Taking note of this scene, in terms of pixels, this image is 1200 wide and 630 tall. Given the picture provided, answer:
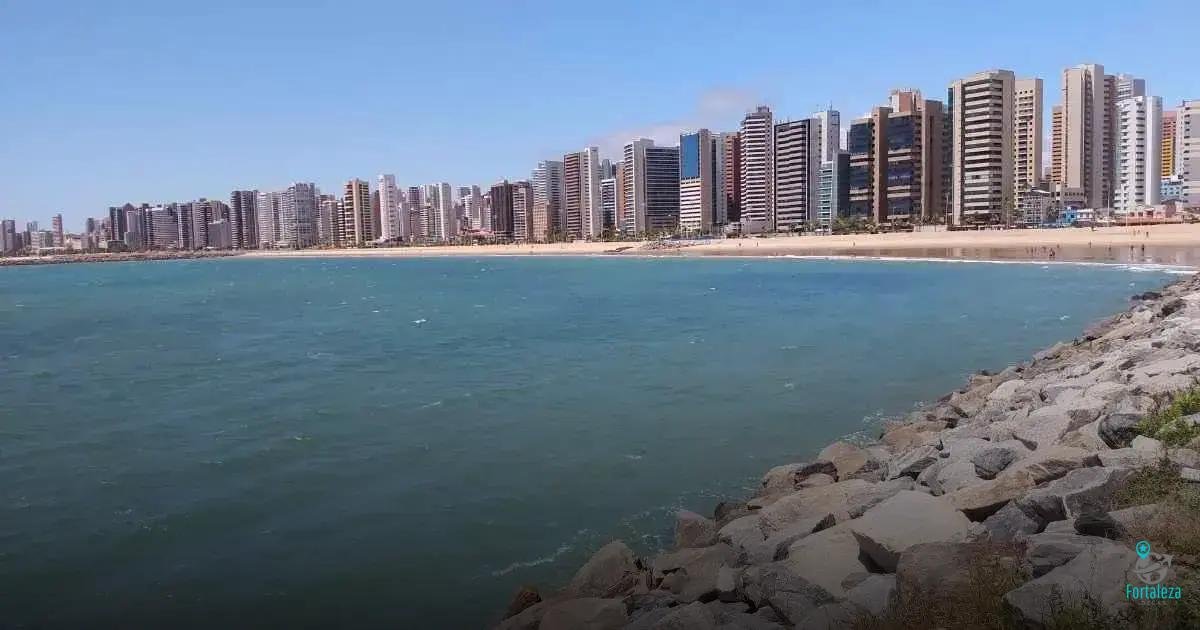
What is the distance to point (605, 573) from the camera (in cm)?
833

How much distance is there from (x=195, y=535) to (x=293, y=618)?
313 cm

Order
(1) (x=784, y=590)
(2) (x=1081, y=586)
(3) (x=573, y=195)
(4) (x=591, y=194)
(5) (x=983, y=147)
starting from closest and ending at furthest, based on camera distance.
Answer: (2) (x=1081, y=586)
(1) (x=784, y=590)
(5) (x=983, y=147)
(4) (x=591, y=194)
(3) (x=573, y=195)

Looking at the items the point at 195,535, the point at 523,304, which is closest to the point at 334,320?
the point at 523,304

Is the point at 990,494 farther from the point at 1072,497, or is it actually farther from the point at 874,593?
the point at 874,593

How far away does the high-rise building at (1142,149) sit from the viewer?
434 ft

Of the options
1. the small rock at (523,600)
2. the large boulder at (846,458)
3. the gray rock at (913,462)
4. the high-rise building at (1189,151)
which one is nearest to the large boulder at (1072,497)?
the gray rock at (913,462)

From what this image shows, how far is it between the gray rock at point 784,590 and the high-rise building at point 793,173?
142 m

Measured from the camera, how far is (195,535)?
11.1 metres

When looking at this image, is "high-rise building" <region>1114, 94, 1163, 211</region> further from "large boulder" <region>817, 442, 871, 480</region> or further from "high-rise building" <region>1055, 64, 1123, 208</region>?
"large boulder" <region>817, 442, 871, 480</region>

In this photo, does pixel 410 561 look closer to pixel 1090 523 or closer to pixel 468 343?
pixel 1090 523

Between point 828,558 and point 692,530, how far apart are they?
9.55ft

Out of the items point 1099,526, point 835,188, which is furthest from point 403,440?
point 835,188

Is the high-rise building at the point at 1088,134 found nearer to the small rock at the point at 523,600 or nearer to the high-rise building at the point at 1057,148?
the high-rise building at the point at 1057,148

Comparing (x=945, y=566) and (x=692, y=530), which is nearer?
(x=945, y=566)
